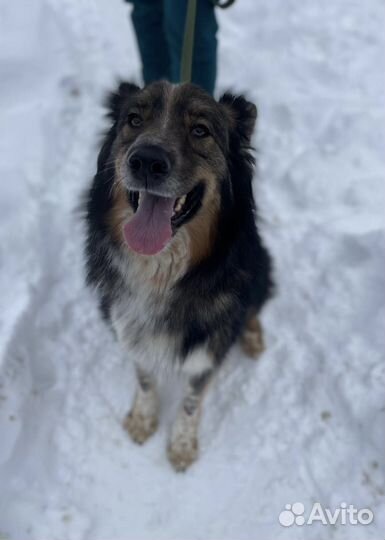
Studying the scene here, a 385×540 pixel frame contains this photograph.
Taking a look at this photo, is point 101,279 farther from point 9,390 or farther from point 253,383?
point 253,383

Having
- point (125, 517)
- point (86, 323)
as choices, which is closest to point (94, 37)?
point (86, 323)

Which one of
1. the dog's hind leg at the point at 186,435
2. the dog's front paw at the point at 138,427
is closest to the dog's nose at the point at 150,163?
the dog's hind leg at the point at 186,435

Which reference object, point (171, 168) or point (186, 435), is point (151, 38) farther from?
point (186, 435)

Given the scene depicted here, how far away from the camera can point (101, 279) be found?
8.20 feet

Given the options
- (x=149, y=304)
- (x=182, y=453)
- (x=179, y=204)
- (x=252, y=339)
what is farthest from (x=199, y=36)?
(x=182, y=453)

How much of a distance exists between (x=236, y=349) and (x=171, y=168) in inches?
67.4

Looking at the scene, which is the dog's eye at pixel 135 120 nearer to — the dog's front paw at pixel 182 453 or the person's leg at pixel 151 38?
the person's leg at pixel 151 38

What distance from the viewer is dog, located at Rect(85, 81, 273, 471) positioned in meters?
2.12

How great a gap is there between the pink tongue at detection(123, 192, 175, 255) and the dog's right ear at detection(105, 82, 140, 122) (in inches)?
24.0

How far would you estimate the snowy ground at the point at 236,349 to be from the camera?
2.73m

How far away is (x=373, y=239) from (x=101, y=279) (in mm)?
2151

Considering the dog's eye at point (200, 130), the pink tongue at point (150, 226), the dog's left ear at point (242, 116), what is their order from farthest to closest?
the dog's left ear at point (242, 116)
the dog's eye at point (200, 130)
the pink tongue at point (150, 226)

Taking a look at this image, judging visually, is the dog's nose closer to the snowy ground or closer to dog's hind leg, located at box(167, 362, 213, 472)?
dog's hind leg, located at box(167, 362, 213, 472)

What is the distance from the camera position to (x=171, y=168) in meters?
2.01
